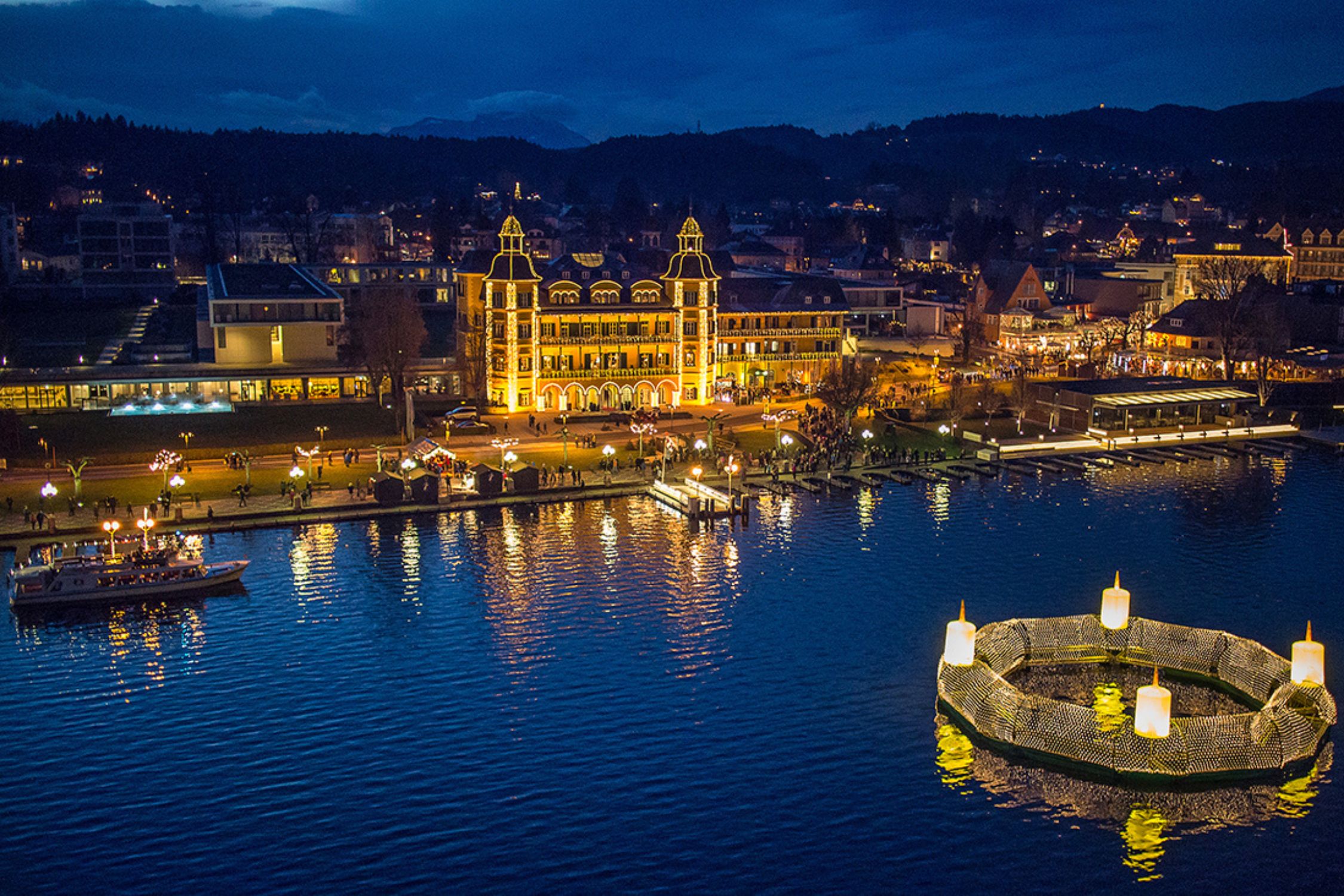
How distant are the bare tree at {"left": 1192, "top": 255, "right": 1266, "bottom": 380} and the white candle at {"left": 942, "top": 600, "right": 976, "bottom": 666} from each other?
76.1 meters

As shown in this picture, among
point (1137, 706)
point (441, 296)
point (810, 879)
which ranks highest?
point (441, 296)

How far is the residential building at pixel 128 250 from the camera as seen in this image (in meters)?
155

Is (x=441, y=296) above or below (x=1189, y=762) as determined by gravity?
above

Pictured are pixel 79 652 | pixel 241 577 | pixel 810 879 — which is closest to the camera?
pixel 810 879

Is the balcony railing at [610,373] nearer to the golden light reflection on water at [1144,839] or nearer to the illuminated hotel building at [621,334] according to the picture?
the illuminated hotel building at [621,334]

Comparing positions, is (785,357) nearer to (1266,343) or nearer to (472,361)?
(472,361)

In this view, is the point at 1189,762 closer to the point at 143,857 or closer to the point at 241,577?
the point at 143,857

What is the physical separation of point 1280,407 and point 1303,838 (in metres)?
70.6

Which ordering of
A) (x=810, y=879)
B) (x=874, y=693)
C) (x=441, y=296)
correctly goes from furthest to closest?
(x=441, y=296), (x=874, y=693), (x=810, y=879)

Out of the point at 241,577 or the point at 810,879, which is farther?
the point at 241,577

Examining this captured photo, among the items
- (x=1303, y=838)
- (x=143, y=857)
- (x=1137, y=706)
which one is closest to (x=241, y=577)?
(x=143, y=857)

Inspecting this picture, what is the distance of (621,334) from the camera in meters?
99.4

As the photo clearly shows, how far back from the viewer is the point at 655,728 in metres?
42.6

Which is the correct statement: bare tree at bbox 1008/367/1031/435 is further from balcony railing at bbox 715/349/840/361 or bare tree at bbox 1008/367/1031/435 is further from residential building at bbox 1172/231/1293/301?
residential building at bbox 1172/231/1293/301
